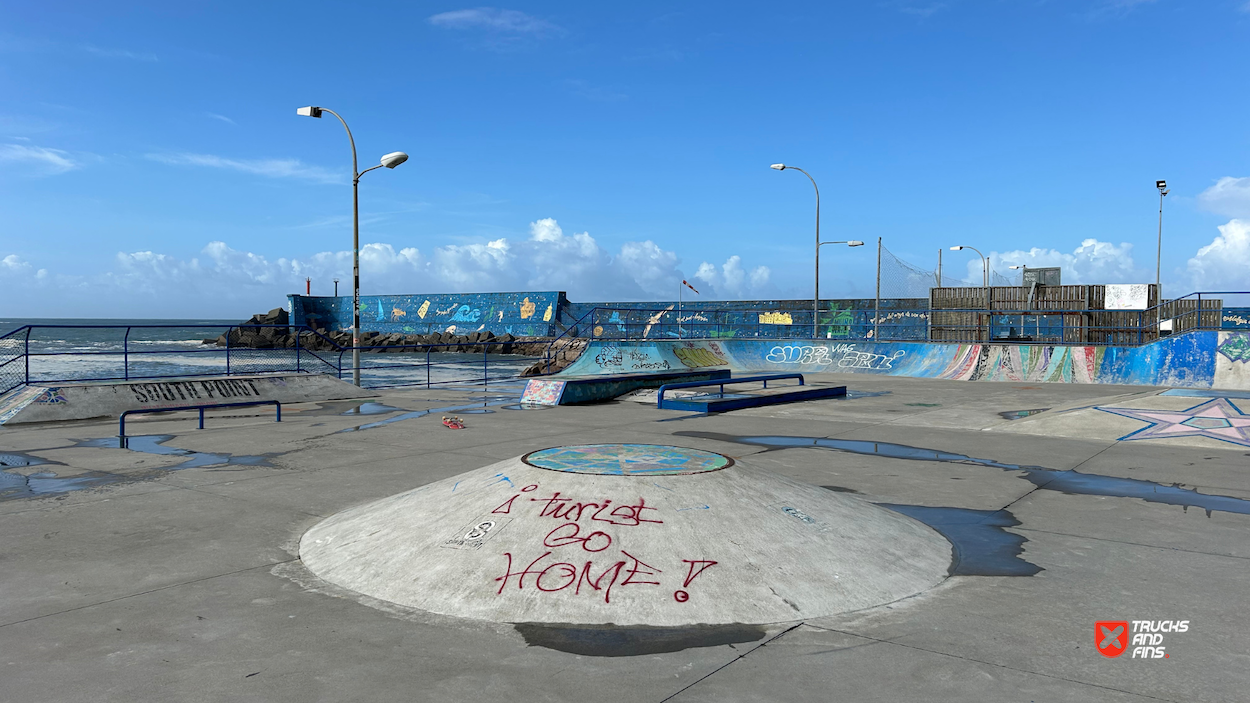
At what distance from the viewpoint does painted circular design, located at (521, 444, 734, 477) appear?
6.22 metres

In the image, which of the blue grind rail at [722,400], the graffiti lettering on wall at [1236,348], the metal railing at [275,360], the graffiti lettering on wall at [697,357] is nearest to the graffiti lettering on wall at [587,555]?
the blue grind rail at [722,400]

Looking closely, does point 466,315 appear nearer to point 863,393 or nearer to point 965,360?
point 965,360

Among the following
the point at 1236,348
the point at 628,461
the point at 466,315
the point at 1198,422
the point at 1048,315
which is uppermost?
the point at 1048,315

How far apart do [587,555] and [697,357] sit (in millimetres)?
22538

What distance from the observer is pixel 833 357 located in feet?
95.2

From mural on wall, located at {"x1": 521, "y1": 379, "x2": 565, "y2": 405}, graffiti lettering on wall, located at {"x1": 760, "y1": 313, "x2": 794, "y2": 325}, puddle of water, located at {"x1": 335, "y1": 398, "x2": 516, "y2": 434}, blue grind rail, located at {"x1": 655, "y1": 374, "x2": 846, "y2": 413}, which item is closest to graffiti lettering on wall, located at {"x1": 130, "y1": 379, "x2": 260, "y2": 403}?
puddle of water, located at {"x1": 335, "y1": 398, "x2": 516, "y2": 434}

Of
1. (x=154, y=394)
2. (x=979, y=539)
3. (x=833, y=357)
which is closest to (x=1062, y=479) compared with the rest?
(x=979, y=539)

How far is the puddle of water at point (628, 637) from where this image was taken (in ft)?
13.8

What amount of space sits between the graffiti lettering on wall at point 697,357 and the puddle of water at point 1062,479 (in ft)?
44.2

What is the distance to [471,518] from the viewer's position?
5602 mm

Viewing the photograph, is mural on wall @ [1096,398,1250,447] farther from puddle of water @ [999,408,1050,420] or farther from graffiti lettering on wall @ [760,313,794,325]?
graffiti lettering on wall @ [760,313,794,325]

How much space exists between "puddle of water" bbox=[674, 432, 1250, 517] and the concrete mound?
344 centimetres

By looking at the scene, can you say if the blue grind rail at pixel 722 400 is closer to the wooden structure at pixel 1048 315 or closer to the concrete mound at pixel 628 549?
the concrete mound at pixel 628 549

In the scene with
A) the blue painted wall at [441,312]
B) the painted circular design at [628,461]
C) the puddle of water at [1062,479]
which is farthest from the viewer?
the blue painted wall at [441,312]
